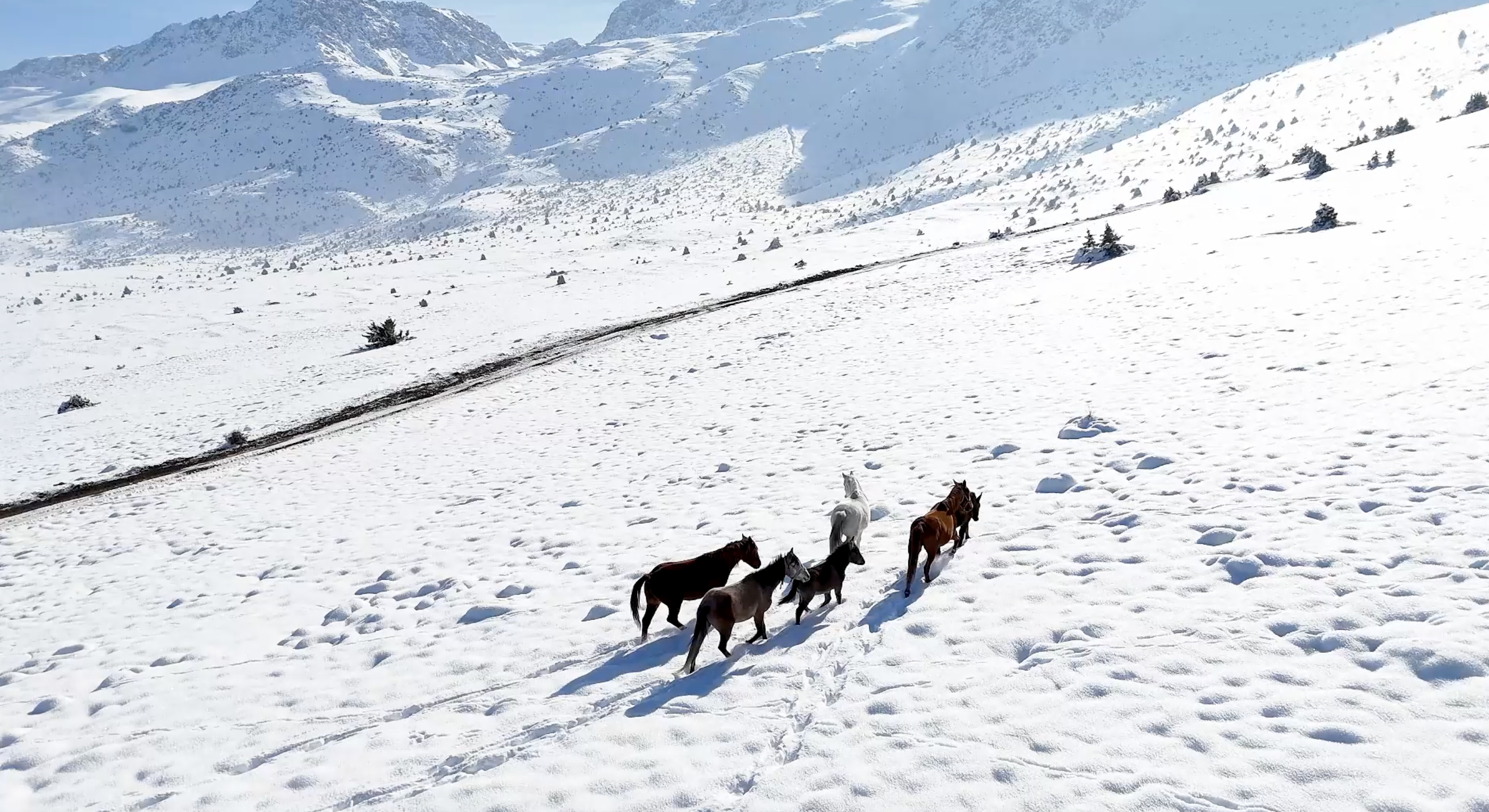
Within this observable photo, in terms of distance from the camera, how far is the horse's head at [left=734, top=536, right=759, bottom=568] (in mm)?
7172

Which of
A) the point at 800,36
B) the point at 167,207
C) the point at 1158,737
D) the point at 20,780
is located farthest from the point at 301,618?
the point at 800,36

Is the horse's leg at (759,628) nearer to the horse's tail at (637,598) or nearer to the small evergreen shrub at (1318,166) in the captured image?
the horse's tail at (637,598)

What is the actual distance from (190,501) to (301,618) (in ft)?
24.2

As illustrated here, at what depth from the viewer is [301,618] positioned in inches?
351

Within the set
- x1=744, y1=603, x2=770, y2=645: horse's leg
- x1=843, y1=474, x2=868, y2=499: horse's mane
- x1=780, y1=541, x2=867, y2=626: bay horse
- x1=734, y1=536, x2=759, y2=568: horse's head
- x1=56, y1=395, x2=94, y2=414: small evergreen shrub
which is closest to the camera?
x1=744, y1=603, x2=770, y2=645: horse's leg

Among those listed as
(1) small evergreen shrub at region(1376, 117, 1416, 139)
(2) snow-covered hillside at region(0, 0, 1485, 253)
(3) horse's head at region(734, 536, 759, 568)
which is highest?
(2) snow-covered hillside at region(0, 0, 1485, 253)

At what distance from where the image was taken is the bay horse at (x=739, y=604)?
240 inches

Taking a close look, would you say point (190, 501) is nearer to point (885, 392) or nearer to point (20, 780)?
point (20, 780)

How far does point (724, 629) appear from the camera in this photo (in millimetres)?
6156

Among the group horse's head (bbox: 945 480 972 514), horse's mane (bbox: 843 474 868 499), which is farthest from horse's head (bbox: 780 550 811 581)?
horse's mane (bbox: 843 474 868 499)

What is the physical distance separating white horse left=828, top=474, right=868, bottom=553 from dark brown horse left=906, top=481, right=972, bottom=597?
0.59 meters

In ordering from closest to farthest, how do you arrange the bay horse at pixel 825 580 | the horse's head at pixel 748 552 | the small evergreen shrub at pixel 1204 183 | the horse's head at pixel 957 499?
the bay horse at pixel 825 580 → the horse's head at pixel 748 552 → the horse's head at pixel 957 499 → the small evergreen shrub at pixel 1204 183

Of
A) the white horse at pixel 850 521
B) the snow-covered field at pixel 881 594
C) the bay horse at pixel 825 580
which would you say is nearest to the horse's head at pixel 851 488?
the white horse at pixel 850 521

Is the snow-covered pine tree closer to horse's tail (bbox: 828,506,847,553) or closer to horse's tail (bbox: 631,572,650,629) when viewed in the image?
horse's tail (bbox: 828,506,847,553)
